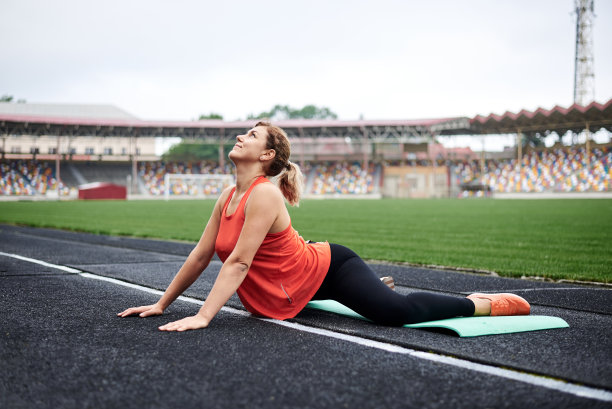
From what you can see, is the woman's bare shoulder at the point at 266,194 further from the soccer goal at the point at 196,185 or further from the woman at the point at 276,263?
the soccer goal at the point at 196,185

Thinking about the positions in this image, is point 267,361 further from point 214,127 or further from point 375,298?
point 214,127

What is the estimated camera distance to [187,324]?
3.29 metres

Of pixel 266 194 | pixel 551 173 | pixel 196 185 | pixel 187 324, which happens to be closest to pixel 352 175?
pixel 196 185

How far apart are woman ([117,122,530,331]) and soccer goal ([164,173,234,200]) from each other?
49.2 m

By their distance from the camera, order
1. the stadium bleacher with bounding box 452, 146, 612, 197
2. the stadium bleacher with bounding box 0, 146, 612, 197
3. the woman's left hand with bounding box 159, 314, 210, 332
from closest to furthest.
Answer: the woman's left hand with bounding box 159, 314, 210, 332 → the stadium bleacher with bounding box 452, 146, 612, 197 → the stadium bleacher with bounding box 0, 146, 612, 197

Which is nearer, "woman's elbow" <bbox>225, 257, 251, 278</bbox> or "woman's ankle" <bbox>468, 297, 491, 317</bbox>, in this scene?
"woman's elbow" <bbox>225, 257, 251, 278</bbox>

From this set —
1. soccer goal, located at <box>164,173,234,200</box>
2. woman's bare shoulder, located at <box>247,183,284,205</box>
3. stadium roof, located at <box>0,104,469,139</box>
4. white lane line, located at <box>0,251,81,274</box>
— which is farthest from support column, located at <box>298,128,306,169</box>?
woman's bare shoulder, located at <box>247,183,284,205</box>

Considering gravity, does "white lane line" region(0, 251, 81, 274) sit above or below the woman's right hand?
below

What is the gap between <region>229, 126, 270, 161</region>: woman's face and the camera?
11.4 ft

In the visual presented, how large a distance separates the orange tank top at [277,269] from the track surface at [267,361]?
0.15 m

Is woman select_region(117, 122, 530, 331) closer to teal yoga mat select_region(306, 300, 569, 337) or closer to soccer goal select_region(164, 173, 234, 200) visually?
teal yoga mat select_region(306, 300, 569, 337)

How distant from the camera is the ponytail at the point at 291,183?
11.6 feet

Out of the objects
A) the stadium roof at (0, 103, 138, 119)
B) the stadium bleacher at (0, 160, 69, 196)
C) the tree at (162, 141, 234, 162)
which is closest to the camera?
the stadium bleacher at (0, 160, 69, 196)

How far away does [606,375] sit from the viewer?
2.54 m
